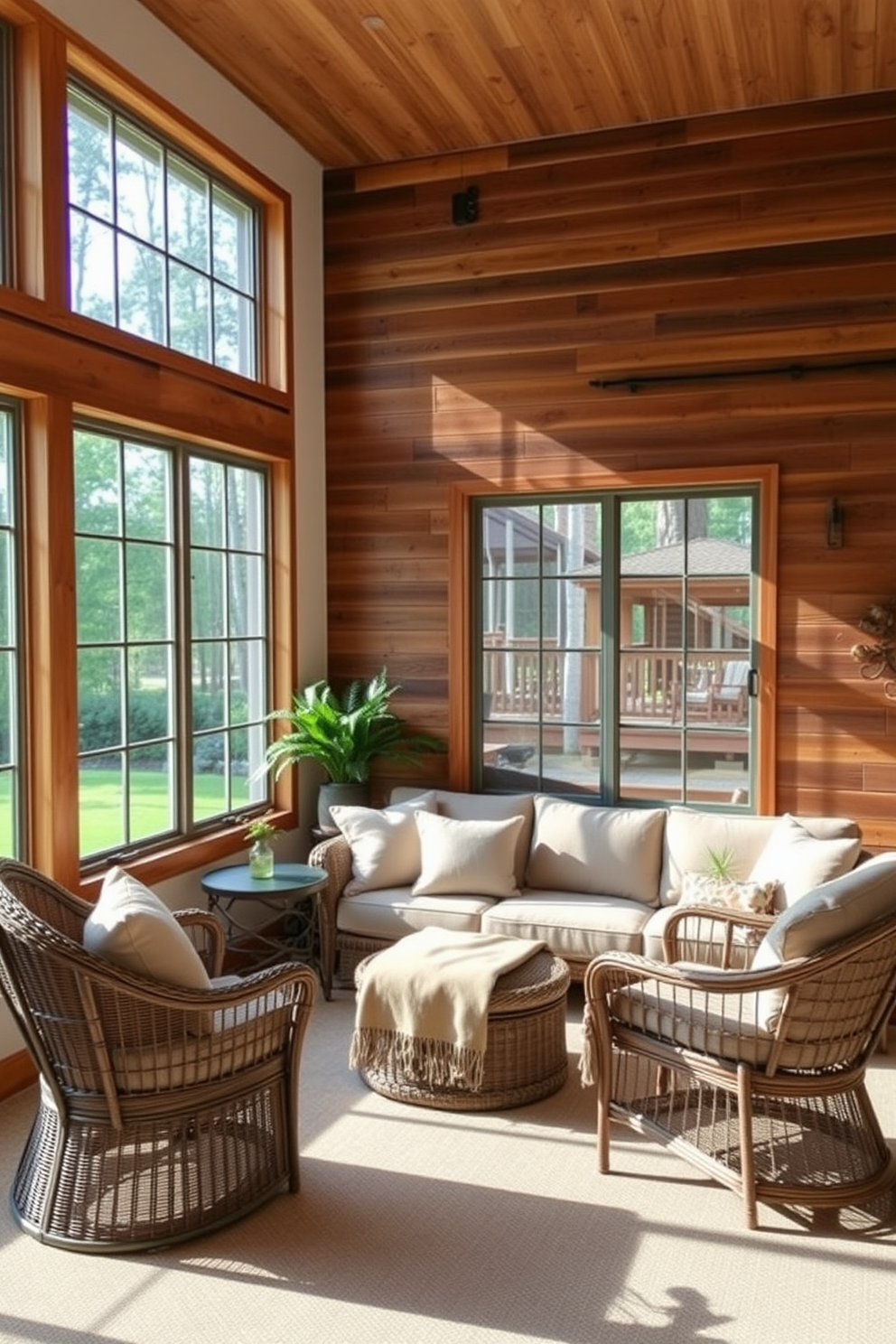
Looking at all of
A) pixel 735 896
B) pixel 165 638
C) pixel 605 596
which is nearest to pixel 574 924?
pixel 735 896

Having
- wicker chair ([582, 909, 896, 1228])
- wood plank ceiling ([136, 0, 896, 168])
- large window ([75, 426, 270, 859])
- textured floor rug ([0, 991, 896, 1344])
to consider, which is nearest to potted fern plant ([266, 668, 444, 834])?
large window ([75, 426, 270, 859])

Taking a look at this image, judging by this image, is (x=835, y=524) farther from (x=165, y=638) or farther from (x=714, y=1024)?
(x=165, y=638)

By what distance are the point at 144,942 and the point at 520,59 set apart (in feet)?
12.4

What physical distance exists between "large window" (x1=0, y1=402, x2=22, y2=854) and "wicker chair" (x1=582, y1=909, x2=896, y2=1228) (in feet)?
6.71

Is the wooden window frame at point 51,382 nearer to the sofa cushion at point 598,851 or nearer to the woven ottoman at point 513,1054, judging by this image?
the woven ottoman at point 513,1054

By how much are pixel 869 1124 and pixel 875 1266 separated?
424 mm

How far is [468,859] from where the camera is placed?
4949 millimetres

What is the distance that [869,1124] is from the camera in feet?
10.5

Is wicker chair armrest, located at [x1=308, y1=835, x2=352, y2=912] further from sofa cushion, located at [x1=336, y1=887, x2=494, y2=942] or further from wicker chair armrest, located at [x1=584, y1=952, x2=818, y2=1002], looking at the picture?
wicker chair armrest, located at [x1=584, y1=952, x2=818, y2=1002]

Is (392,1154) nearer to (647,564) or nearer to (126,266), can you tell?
(647,564)

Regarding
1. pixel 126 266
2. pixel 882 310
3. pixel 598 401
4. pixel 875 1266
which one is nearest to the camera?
pixel 875 1266

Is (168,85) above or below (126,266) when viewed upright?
above

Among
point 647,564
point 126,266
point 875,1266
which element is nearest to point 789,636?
point 647,564

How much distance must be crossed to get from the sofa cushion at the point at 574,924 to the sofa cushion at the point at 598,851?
0.49 ft
